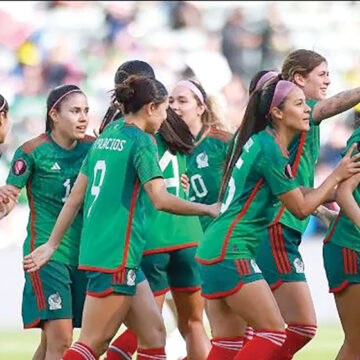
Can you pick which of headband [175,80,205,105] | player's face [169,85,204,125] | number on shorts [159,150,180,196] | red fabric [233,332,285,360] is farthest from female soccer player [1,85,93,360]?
Answer: red fabric [233,332,285,360]

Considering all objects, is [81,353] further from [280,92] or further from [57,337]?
[280,92]

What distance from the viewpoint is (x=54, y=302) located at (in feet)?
25.5

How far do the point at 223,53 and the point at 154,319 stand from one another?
444 inches

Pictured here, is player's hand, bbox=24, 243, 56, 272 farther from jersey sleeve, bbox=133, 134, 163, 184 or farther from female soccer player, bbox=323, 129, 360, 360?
female soccer player, bbox=323, 129, 360, 360

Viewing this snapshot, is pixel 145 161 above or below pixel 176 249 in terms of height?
above

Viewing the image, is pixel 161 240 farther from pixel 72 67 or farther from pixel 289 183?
pixel 72 67

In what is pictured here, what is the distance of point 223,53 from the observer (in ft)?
58.5

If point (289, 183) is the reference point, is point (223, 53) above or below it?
above

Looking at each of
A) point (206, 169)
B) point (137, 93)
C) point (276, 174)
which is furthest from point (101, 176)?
point (206, 169)

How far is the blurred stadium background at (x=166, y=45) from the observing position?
1727 centimetres

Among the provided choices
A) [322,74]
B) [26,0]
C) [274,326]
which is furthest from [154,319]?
[26,0]

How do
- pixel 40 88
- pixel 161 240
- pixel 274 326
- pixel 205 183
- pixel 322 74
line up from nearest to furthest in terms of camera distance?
pixel 274 326 < pixel 322 74 < pixel 161 240 < pixel 205 183 < pixel 40 88

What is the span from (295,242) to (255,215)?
1188 millimetres

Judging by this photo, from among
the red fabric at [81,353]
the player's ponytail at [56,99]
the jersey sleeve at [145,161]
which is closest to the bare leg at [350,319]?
the jersey sleeve at [145,161]
